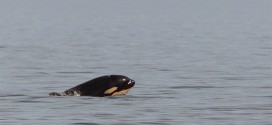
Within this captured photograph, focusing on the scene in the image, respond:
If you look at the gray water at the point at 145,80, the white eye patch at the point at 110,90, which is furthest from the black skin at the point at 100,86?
the gray water at the point at 145,80

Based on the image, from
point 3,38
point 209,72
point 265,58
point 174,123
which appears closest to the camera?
point 174,123

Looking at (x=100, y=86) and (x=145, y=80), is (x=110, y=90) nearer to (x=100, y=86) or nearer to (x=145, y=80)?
(x=100, y=86)

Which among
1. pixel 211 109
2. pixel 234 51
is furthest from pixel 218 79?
pixel 234 51

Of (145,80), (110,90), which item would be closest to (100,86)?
(110,90)

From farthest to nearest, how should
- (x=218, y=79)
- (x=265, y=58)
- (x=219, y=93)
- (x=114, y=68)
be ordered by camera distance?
(x=265, y=58) → (x=114, y=68) → (x=218, y=79) → (x=219, y=93)

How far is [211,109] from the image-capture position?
1118 inches

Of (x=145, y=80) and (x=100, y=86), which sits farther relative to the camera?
(x=145, y=80)

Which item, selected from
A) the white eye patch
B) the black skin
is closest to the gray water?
the white eye patch

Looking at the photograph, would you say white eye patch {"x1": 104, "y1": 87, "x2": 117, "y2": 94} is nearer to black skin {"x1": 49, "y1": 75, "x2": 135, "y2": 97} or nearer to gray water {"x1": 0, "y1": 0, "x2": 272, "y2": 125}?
black skin {"x1": 49, "y1": 75, "x2": 135, "y2": 97}

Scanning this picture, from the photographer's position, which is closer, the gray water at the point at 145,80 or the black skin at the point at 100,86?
the gray water at the point at 145,80

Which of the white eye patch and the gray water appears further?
the white eye patch

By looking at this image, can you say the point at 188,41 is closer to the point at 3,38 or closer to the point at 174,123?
the point at 3,38

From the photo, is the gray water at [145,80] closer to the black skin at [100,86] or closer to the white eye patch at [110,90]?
the white eye patch at [110,90]

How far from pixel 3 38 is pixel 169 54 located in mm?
21853
